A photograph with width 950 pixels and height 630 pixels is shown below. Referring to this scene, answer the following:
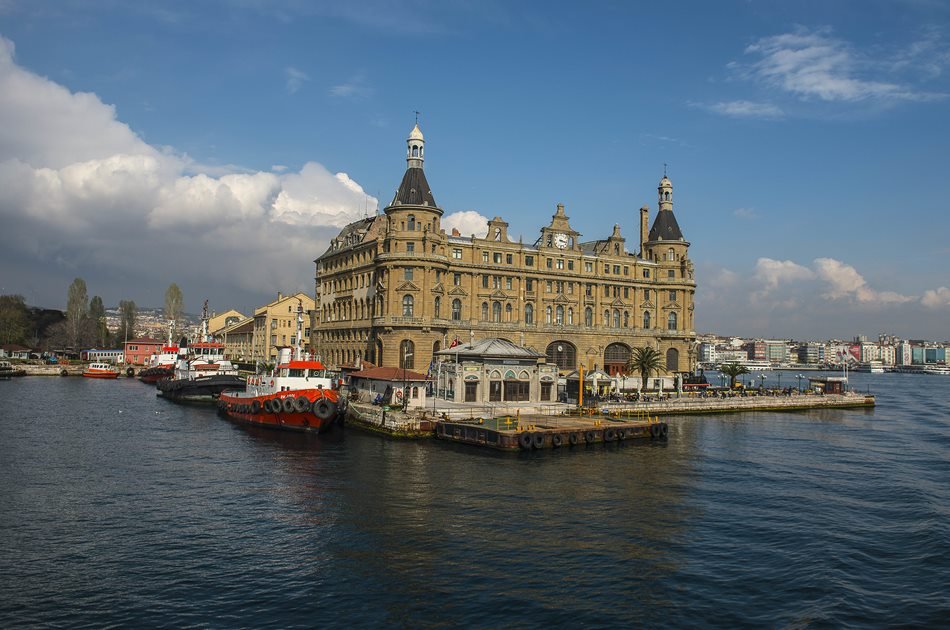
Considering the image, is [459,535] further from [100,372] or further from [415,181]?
[100,372]

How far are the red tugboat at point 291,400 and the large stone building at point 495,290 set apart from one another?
16.1 metres

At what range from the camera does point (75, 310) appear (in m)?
186

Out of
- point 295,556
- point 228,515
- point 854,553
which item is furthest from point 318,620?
point 854,553

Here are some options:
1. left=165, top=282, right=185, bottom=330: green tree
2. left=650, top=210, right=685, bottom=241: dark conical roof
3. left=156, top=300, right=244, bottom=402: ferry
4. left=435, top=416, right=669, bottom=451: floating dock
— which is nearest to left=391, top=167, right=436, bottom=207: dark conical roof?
left=156, top=300, right=244, bottom=402: ferry

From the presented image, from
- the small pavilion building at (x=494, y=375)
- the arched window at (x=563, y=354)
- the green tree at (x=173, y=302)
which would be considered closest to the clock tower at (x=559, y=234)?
the arched window at (x=563, y=354)

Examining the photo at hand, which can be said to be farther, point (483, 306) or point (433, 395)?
point (483, 306)

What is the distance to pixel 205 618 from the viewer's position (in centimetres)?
2294

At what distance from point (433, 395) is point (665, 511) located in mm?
40674

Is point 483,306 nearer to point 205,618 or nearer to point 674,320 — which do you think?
point 674,320

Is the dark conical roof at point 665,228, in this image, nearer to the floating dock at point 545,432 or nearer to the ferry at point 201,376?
the floating dock at point 545,432

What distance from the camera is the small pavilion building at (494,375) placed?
70375 millimetres

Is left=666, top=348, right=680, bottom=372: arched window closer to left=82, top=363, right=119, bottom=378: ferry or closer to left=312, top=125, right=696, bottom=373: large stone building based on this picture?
left=312, top=125, right=696, bottom=373: large stone building

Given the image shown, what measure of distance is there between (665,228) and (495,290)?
1301 inches

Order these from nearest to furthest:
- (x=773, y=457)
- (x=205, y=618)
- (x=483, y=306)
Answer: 1. (x=205, y=618)
2. (x=773, y=457)
3. (x=483, y=306)
